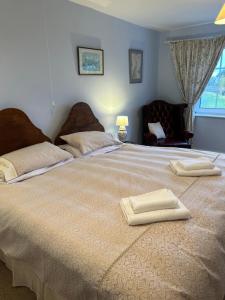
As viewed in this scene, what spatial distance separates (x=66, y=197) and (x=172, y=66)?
11.6 ft

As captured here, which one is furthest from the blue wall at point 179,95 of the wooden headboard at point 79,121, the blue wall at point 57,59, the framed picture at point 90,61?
the wooden headboard at point 79,121

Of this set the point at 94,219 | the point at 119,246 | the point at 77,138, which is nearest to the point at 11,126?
the point at 77,138

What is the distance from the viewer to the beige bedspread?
957mm

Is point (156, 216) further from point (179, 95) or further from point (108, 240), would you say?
point (179, 95)

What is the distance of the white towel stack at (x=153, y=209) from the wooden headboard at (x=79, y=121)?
163 cm

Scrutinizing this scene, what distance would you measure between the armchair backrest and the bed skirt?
3077 millimetres

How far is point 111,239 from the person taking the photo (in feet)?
3.77

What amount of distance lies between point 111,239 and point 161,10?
9.86ft

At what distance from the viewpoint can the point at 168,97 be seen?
449 cm

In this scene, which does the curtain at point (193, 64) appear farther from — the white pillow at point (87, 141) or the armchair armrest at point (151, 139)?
the white pillow at point (87, 141)

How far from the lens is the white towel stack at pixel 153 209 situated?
1.28 m

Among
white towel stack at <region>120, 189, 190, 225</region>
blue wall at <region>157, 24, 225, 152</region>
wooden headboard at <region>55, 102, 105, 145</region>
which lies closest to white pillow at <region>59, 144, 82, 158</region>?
wooden headboard at <region>55, 102, 105, 145</region>

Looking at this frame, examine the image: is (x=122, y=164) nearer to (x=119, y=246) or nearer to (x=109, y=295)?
(x=119, y=246)

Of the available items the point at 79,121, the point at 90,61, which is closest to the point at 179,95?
the point at 90,61
